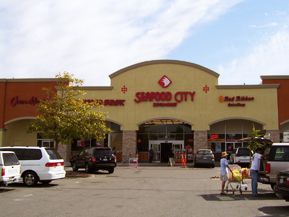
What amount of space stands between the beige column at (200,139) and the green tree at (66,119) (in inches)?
585

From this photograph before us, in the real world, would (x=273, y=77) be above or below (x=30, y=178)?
above

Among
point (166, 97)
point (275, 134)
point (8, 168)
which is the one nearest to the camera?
point (8, 168)

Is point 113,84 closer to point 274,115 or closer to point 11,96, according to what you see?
point 11,96

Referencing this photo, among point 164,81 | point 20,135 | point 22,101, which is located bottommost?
point 20,135

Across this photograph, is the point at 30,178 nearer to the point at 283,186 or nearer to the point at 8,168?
the point at 8,168

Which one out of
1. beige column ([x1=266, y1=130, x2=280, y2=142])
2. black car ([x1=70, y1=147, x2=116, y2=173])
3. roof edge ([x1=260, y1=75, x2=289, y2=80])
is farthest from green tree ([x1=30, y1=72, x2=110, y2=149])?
roof edge ([x1=260, y1=75, x2=289, y2=80])

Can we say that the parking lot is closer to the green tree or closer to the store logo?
the green tree

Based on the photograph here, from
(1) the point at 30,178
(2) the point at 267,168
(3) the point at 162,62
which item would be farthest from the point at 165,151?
(2) the point at 267,168

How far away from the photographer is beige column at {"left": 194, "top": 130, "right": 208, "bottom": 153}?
42.1m

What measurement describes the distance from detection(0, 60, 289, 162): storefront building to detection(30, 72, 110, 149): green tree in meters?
13.4

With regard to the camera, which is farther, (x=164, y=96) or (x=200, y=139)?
(x=164, y=96)

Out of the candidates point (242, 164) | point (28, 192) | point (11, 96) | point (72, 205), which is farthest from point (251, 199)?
point (11, 96)

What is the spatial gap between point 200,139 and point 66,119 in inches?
700

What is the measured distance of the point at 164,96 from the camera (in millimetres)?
42844
